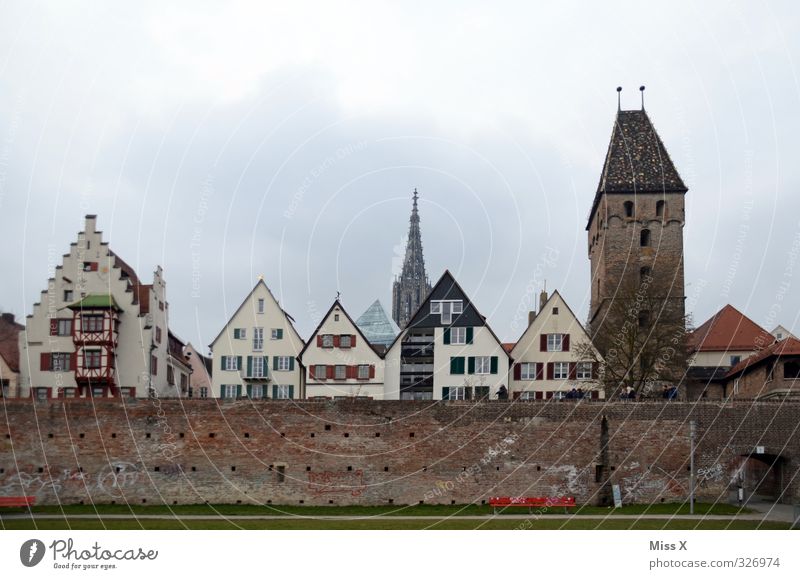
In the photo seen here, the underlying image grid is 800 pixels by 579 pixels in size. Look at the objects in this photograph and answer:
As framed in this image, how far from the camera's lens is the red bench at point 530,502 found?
3600 centimetres

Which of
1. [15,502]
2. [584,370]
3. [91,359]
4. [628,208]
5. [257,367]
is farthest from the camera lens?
[628,208]

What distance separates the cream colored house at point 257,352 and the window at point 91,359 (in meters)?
4.95

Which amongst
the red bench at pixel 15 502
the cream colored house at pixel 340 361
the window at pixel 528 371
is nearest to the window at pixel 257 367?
the cream colored house at pixel 340 361

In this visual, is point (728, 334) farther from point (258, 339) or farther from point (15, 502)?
point (15, 502)

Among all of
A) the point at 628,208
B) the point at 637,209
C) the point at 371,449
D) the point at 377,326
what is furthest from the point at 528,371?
the point at 377,326

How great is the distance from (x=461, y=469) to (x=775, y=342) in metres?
15.5

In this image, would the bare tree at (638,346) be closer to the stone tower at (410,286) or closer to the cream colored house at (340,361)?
the cream colored house at (340,361)

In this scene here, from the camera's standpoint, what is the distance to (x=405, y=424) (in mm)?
39688

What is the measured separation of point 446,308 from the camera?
153ft

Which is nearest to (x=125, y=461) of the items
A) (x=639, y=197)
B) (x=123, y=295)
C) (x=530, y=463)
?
(x=123, y=295)

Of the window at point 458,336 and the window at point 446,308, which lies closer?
the window at point 458,336

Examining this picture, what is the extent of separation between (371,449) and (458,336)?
8456mm
